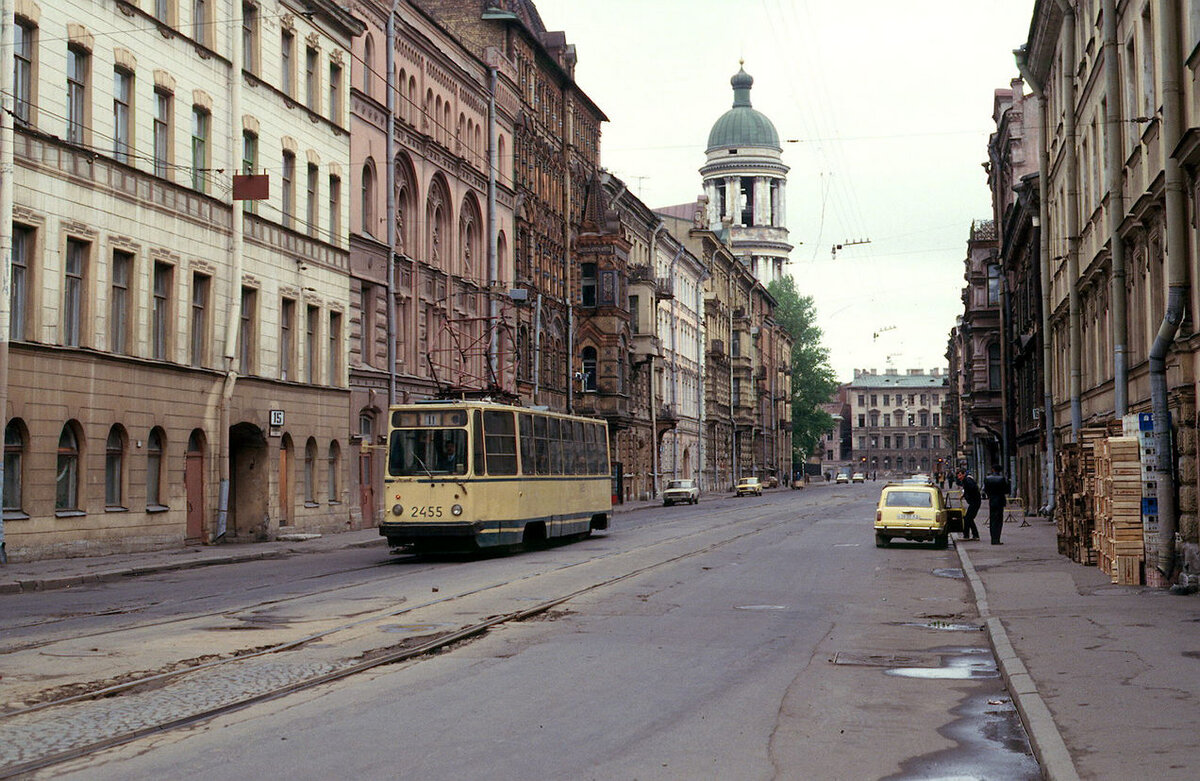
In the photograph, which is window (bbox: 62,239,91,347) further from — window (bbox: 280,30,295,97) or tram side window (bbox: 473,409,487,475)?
window (bbox: 280,30,295,97)

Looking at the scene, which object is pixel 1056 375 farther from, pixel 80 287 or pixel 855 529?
pixel 80 287

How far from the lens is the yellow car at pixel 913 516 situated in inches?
1291

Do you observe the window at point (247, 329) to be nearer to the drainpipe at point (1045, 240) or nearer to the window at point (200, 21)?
the window at point (200, 21)

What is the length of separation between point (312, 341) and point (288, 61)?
7.46 m

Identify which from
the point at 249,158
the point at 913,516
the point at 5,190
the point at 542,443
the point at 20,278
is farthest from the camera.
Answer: the point at 249,158

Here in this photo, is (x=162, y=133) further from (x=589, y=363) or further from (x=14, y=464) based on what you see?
(x=589, y=363)

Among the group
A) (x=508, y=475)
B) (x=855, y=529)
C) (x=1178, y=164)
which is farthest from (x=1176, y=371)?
(x=855, y=529)

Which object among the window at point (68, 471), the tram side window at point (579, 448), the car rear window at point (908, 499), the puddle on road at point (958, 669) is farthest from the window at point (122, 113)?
the puddle on road at point (958, 669)

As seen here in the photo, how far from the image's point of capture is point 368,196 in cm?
4338

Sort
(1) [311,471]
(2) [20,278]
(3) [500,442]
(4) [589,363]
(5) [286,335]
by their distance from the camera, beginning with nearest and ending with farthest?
1. (2) [20,278]
2. (3) [500,442]
3. (5) [286,335]
4. (1) [311,471]
5. (4) [589,363]

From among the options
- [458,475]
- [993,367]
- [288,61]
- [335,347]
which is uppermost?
[288,61]

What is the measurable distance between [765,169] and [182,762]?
16805 cm

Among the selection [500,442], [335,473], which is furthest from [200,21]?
[335,473]

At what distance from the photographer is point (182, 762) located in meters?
8.38
